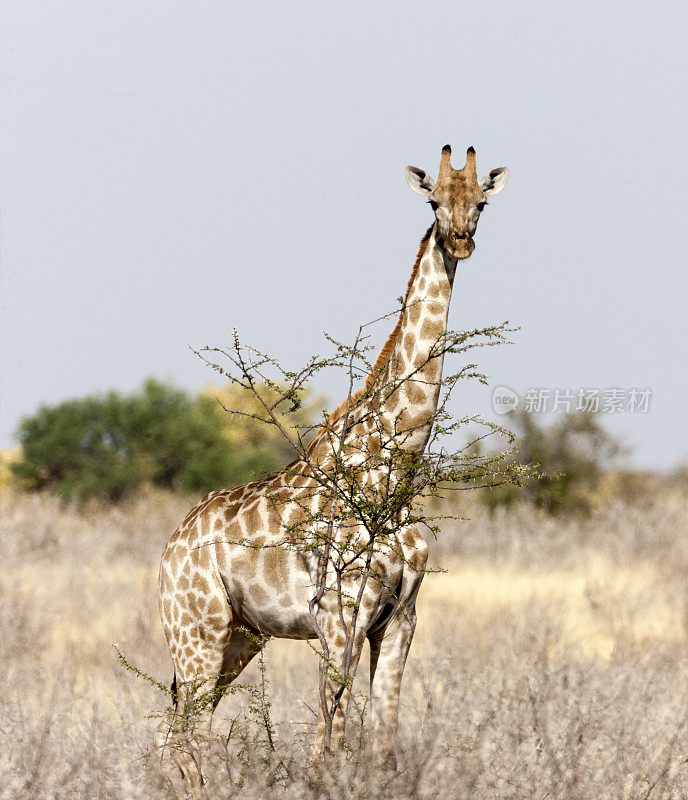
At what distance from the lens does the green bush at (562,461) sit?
60.7ft

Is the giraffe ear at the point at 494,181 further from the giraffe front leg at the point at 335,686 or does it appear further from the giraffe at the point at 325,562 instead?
the giraffe front leg at the point at 335,686

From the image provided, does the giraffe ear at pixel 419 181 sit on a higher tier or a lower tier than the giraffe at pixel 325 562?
higher

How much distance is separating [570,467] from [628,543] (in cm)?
479

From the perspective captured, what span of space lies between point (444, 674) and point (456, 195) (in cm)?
316

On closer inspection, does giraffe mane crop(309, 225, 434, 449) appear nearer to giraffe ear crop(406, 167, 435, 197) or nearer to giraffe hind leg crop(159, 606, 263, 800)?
giraffe ear crop(406, 167, 435, 197)

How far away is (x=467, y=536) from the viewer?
1590 centimetres

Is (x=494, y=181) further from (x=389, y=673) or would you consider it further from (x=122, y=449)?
(x=122, y=449)

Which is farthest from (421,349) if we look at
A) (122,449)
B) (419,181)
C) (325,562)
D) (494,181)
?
(122,449)

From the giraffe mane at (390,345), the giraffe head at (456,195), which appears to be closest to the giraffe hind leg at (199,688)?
the giraffe mane at (390,345)

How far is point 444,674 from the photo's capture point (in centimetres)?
→ 618

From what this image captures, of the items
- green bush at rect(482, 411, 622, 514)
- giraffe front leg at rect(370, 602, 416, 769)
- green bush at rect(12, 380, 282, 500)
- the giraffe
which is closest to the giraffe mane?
the giraffe

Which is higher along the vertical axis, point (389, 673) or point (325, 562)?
point (325, 562)

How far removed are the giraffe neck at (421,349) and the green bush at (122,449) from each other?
1657cm

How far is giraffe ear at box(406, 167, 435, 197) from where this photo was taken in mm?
4852
